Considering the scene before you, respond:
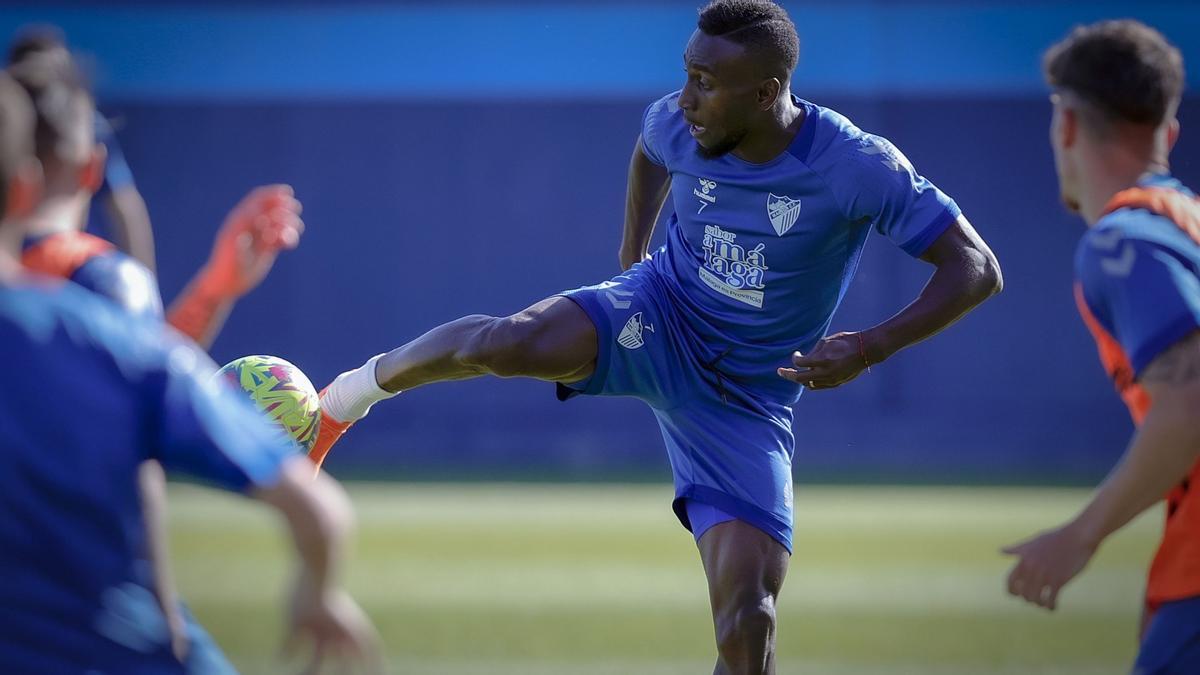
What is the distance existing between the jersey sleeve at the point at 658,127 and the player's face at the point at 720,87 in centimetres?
37

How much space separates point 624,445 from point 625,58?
4.79 m

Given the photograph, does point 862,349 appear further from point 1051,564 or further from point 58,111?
point 58,111

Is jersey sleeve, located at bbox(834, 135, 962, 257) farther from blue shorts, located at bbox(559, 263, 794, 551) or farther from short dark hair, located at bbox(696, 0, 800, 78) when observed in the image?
blue shorts, located at bbox(559, 263, 794, 551)

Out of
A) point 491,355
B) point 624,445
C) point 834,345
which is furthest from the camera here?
point 624,445

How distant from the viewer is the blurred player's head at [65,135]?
2.87m

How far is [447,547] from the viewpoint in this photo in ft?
39.1

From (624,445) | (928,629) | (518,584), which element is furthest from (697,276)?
(624,445)

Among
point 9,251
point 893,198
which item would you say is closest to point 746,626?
point 893,198

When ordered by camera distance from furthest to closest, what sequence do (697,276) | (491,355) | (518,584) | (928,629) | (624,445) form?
(624,445) → (518,584) → (928,629) → (697,276) → (491,355)

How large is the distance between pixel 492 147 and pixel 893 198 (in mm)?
14122

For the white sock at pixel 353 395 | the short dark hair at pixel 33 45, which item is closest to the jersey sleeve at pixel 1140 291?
the short dark hair at pixel 33 45

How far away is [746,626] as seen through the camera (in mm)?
4934

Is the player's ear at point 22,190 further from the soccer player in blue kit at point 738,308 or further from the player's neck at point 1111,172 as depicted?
the soccer player in blue kit at point 738,308

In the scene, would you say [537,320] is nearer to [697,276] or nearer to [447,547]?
[697,276]
